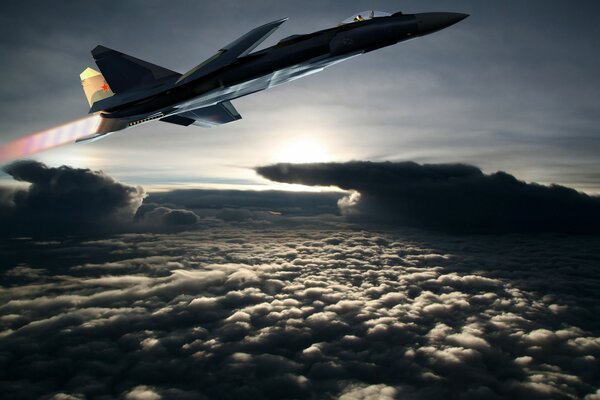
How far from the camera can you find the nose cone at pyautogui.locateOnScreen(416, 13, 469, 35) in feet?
47.4

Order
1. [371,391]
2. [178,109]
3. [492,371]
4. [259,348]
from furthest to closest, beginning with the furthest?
[259,348], [371,391], [492,371], [178,109]

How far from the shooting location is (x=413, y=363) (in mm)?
172875

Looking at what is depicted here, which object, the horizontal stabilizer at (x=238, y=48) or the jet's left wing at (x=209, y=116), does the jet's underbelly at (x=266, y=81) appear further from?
the jet's left wing at (x=209, y=116)

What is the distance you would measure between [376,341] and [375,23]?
21766cm

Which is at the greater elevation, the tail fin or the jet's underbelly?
the tail fin

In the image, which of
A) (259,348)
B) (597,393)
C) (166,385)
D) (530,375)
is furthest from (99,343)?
(597,393)

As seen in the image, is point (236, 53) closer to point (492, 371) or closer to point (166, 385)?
point (166, 385)

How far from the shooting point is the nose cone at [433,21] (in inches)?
568

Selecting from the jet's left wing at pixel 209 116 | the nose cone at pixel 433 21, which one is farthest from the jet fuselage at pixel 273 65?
the jet's left wing at pixel 209 116

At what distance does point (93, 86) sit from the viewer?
67.6 feet

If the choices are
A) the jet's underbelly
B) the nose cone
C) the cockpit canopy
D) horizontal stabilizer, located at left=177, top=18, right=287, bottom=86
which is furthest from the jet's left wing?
the nose cone

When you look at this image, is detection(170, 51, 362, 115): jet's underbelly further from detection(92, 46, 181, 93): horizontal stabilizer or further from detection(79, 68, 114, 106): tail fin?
detection(79, 68, 114, 106): tail fin

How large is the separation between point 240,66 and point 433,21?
34.8 ft

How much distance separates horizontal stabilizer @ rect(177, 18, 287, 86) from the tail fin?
10910 mm
